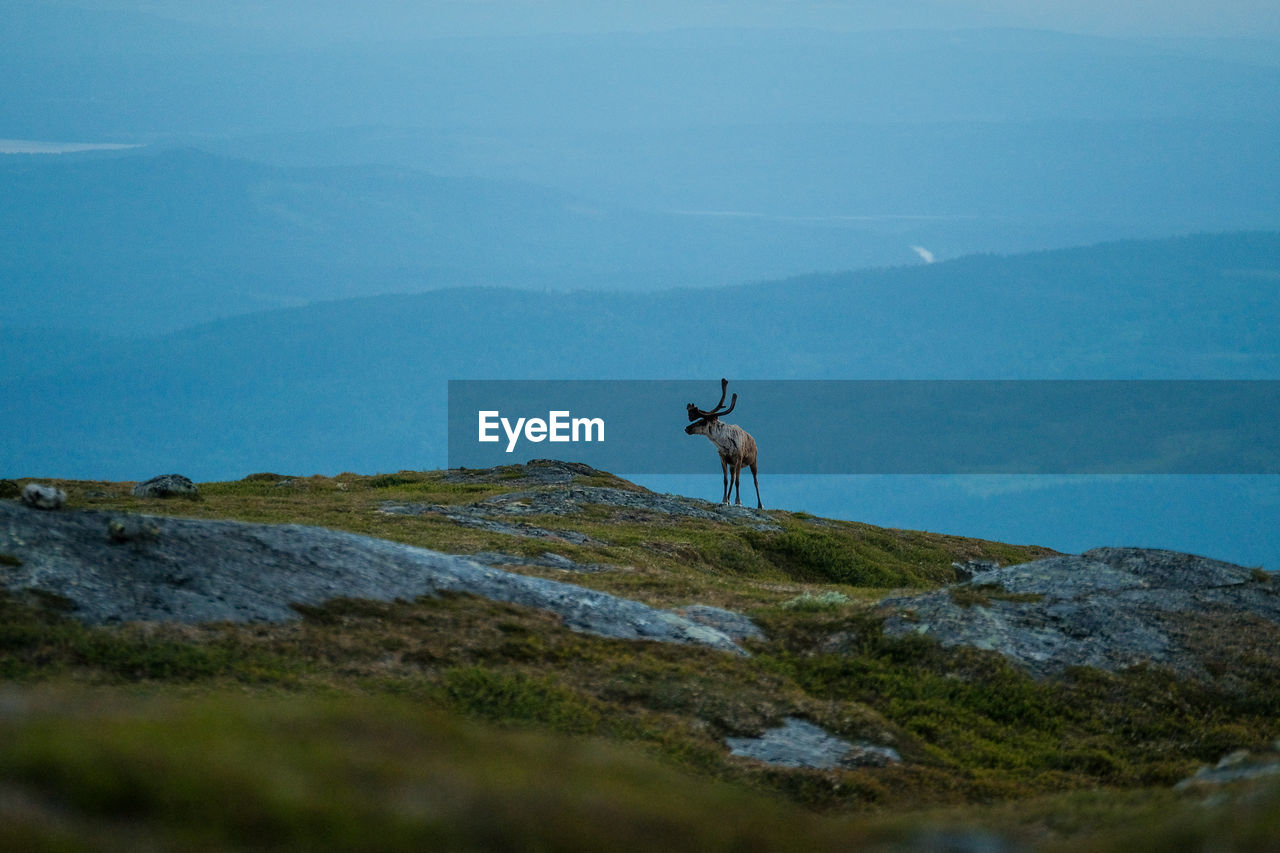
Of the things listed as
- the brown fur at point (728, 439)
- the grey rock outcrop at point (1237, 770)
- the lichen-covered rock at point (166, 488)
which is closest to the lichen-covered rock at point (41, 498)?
the grey rock outcrop at point (1237, 770)

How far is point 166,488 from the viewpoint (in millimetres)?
39219

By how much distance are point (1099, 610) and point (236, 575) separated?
54.5 ft

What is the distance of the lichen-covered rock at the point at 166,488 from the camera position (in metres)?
38.8

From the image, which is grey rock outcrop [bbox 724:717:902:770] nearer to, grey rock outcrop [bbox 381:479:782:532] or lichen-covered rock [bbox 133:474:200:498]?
grey rock outcrop [bbox 381:479:782:532]

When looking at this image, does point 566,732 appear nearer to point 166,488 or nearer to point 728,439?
point 166,488

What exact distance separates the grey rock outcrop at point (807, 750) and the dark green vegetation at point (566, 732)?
31 cm

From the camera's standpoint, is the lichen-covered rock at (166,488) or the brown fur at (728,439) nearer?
the lichen-covered rock at (166,488)

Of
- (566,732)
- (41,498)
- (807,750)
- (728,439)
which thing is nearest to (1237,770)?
(807,750)

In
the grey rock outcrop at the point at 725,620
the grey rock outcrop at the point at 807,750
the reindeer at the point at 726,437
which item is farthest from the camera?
the reindeer at the point at 726,437

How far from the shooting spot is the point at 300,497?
1711 inches

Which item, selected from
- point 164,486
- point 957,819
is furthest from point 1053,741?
point 164,486

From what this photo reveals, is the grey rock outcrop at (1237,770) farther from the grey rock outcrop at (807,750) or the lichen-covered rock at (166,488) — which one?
the lichen-covered rock at (166,488)

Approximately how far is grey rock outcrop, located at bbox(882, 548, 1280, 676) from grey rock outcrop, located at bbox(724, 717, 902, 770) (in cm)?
504

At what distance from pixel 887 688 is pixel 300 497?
96.8 feet
